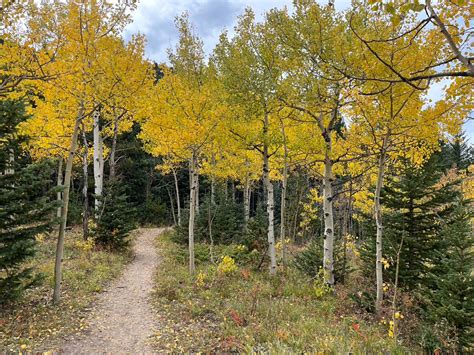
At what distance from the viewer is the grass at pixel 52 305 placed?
18.3ft

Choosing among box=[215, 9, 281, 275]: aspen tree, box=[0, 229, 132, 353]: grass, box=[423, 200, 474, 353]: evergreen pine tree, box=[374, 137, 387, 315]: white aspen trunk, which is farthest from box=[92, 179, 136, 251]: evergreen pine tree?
box=[423, 200, 474, 353]: evergreen pine tree

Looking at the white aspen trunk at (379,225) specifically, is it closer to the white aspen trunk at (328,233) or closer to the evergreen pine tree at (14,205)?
Result: the white aspen trunk at (328,233)

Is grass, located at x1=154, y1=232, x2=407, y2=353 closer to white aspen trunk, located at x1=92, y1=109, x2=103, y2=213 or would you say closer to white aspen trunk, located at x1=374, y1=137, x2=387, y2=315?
white aspen trunk, located at x1=374, y1=137, x2=387, y2=315

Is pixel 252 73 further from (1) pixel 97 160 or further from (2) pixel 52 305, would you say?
(2) pixel 52 305

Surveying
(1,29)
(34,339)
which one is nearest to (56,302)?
(34,339)

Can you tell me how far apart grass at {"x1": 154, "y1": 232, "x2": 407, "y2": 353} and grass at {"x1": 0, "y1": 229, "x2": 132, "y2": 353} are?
174cm

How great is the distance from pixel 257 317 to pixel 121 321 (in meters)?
3.06

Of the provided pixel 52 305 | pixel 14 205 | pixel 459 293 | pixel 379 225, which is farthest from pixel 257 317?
pixel 14 205

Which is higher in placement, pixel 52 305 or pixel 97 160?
pixel 97 160

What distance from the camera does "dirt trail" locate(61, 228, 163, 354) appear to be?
5684 mm

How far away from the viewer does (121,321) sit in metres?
6.98

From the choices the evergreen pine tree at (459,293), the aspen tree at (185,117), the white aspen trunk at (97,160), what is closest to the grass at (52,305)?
the white aspen trunk at (97,160)

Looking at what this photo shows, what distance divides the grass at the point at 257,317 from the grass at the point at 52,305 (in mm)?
1740

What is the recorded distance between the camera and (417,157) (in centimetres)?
815
